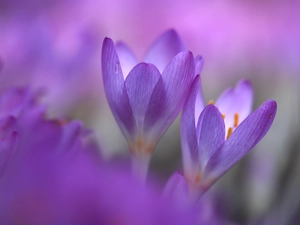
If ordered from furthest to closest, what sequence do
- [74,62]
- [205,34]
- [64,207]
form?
[205,34] → [74,62] → [64,207]

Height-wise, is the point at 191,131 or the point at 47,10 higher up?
the point at 47,10

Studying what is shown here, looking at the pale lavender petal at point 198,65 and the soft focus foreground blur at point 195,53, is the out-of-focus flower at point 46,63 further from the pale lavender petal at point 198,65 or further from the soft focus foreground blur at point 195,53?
the pale lavender petal at point 198,65

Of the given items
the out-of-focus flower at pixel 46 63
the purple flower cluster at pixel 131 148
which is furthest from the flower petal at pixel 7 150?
the out-of-focus flower at pixel 46 63

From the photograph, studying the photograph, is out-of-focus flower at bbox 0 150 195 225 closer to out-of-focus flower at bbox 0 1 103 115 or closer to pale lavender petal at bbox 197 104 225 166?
pale lavender petal at bbox 197 104 225 166

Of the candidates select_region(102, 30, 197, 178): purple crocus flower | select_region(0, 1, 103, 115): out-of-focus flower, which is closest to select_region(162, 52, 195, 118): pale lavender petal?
select_region(102, 30, 197, 178): purple crocus flower

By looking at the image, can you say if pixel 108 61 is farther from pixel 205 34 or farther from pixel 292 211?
pixel 205 34

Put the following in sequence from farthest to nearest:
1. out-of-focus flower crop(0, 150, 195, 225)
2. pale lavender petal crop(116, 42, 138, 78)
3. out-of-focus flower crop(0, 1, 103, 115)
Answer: out-of-focus flower crop(0, 1, 103, 115)
pale lavender petal crop(116, 42, 138, 78)
out-of-focus flower crop(0, 150, 195, 225)

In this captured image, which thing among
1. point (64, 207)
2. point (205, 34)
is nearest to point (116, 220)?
point (64, 207)
